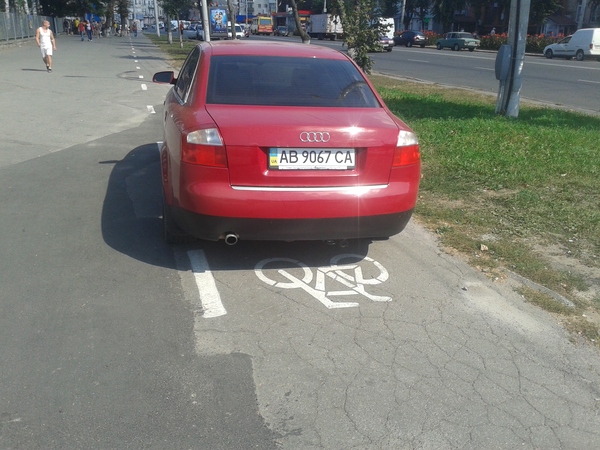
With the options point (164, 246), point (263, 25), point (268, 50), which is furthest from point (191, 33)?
point (164, 246)

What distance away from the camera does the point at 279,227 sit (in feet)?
14.6

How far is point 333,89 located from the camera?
5.12 meters

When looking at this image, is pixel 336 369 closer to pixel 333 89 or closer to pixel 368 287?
pixel 368 287

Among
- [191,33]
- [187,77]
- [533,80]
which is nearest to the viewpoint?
[187,77]

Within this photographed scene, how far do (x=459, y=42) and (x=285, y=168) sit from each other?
49046 mm

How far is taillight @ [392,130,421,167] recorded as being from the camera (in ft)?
15.1

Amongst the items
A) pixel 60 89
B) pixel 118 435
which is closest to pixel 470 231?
pixel 118 435

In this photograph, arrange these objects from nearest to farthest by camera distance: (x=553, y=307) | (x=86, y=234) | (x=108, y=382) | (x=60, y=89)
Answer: (x=108, y=382)
(x=553, y=307)
(x=86, y=234)
(x=60, y=89)

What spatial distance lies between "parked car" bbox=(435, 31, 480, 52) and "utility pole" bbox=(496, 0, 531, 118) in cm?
3953

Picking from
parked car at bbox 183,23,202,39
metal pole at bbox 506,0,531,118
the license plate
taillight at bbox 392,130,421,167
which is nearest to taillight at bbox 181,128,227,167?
the license plate

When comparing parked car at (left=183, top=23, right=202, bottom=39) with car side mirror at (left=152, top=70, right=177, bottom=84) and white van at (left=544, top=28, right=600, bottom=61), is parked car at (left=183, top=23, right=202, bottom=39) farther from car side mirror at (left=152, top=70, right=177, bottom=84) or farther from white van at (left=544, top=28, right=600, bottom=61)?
car side mirror at (left=152, top=70, right=177, bottom=84)

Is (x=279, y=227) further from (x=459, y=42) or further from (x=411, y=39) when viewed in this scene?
(x=411, y=39)

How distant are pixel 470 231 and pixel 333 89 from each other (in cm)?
194

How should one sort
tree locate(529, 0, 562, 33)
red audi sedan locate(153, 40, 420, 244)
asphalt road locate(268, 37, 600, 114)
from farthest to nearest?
tree locate(529, 0, 562, 33) < asphalt road locate(268, 37, 600, 114) < red audi sedan locate(153, 40, 420, 244)
